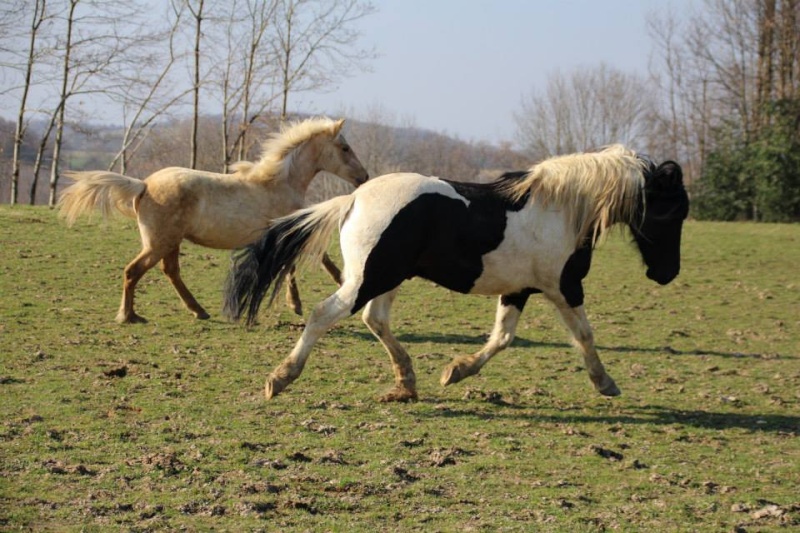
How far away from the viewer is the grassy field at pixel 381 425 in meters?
4.19

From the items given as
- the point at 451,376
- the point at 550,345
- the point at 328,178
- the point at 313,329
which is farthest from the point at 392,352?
the point at 328,178

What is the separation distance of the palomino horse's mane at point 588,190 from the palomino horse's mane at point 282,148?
151 inches

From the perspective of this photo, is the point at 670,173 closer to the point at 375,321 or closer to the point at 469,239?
the point at 469,239

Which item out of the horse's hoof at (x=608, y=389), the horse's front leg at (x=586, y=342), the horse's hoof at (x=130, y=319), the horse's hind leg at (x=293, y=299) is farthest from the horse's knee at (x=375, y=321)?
the horse's hind leg at (x=293, y=299)

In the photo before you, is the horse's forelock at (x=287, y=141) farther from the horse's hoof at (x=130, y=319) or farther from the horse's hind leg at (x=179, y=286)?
the horse's hoof at (x=130, y=319)

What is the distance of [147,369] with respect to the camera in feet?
22.8

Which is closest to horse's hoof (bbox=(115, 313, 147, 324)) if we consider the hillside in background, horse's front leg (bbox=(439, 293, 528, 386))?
horse's front leg (bbox=(439, 293, 528, 386))

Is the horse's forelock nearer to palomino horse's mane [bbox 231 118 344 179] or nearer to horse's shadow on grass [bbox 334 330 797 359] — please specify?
palomino horse's mane [bbox 231 118 344 179]

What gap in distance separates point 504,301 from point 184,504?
10.7ft

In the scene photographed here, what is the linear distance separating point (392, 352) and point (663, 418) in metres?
1.92

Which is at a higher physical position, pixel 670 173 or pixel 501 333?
pixel 670 173

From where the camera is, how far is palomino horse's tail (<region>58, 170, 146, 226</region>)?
8.83 meters

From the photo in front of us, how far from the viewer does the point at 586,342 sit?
6.54 meters

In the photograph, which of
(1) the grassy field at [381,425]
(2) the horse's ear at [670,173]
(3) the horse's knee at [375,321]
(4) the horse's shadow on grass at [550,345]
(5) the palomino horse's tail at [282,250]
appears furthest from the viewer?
(4) the horse's shadow on grass at [550,345]
